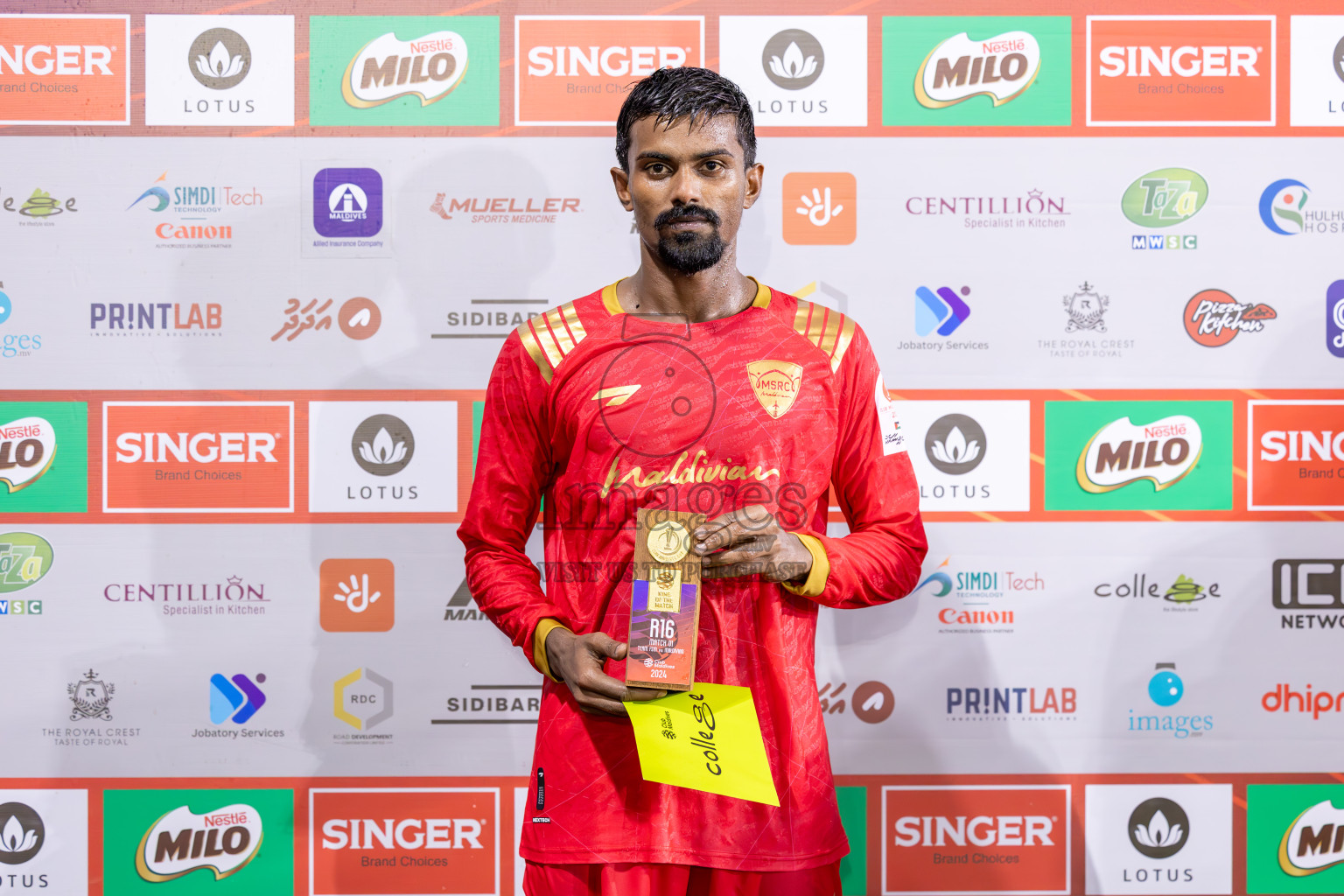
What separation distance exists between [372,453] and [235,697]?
691mm

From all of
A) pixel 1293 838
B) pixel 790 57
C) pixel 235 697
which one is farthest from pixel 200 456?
pixel 1293 838

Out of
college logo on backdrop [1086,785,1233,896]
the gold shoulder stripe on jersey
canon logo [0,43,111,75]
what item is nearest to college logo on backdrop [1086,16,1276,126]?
the gold shoulder stripe on jersey

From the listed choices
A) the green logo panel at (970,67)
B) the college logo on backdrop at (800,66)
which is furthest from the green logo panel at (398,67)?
the green logo panel at (970,67)

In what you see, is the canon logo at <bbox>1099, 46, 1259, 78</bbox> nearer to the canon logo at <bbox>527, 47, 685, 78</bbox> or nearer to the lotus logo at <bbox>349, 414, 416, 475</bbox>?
the canon logo at <bbox>527, 47, 685, 78</bbox>

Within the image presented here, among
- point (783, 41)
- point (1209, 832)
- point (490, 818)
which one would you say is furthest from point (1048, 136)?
point (490, 818)

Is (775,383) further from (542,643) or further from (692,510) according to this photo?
(542,643)

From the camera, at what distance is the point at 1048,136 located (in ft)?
7.33

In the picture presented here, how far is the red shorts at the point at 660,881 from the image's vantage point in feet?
4.55

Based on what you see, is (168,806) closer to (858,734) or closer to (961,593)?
(858,734)

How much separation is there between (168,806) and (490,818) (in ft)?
2.62

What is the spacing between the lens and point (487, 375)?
224 centimetres

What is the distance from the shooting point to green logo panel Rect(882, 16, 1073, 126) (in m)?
2.21

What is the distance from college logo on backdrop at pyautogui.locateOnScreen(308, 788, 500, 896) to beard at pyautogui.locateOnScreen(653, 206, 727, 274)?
1493mm

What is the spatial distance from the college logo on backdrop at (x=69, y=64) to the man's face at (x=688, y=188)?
158 centimetres
